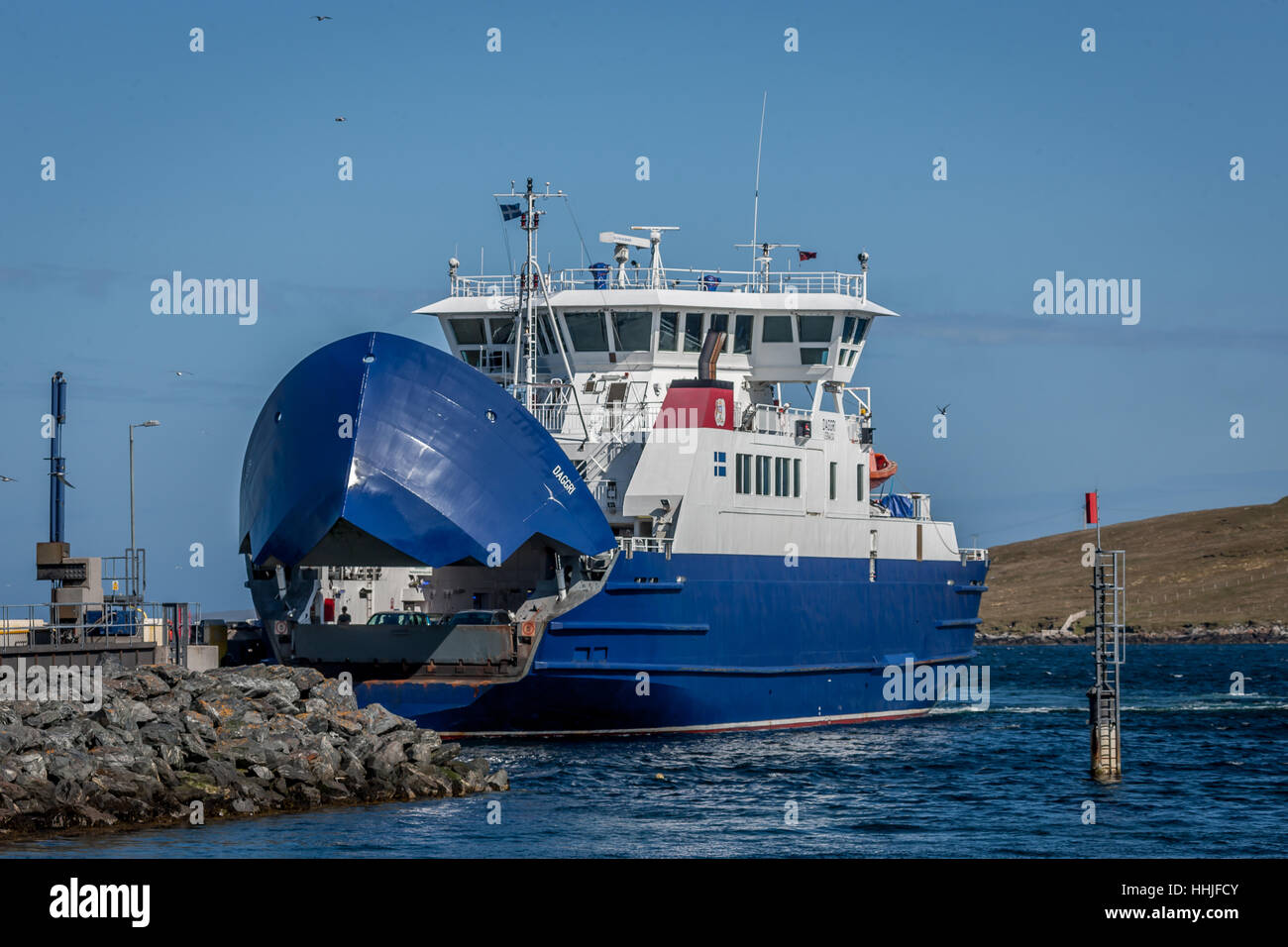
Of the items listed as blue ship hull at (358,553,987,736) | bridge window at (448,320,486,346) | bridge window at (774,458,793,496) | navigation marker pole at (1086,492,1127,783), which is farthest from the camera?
bridge window at (448,320,486,346)

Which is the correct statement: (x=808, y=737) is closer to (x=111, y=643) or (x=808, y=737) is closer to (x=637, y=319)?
(x=637, y=319)

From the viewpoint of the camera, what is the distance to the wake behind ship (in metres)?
24.4

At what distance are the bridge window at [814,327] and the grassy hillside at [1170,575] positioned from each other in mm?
80192

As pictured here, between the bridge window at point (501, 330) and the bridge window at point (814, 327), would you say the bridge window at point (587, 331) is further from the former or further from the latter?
the bridge window at point (814, 327)

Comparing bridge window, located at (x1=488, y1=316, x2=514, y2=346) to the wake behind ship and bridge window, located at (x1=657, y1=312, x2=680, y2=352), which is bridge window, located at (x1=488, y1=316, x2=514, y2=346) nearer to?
the wake behind ship

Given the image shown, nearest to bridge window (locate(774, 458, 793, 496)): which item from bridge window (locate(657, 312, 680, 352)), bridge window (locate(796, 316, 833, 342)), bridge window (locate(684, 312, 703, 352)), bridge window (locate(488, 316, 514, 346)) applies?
bridge window (locate(684, 312, 703, 352))

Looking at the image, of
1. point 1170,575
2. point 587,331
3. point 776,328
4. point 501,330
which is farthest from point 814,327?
point 1170,575

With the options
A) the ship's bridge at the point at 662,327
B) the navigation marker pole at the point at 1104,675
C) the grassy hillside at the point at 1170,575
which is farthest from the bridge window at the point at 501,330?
the grassy hillside at the point at 1170,575

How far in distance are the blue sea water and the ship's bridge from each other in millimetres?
6929

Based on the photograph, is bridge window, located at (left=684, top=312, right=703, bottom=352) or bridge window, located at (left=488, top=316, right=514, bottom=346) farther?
bridge window, located at (left=488, top=316, right=514, bottom=346)

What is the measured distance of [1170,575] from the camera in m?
120
